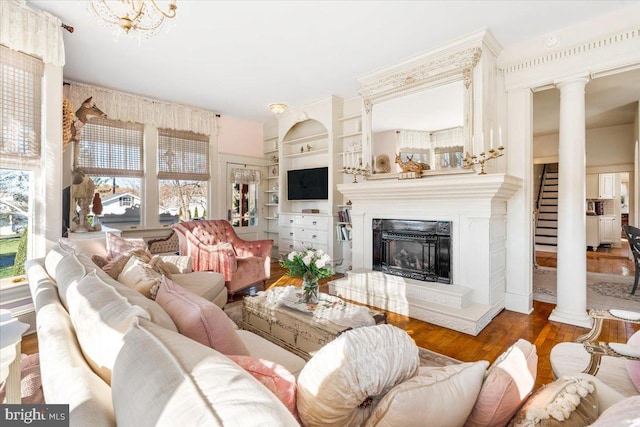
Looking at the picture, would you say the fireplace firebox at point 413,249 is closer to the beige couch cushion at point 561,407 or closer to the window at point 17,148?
the beige couch cushion at point 561,407

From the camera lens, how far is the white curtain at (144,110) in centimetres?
437

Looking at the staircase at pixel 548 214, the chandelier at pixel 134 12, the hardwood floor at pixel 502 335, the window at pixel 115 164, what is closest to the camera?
the hardwood floor at pixel 502 335

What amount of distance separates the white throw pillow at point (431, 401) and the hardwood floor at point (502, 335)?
177 centimetres

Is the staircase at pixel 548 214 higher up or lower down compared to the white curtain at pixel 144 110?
lower down

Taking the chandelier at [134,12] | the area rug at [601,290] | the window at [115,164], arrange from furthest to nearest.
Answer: the window at [115,164]
the area rug at [601,290]
the chandelier at [134,12]

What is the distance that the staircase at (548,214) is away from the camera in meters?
7.57

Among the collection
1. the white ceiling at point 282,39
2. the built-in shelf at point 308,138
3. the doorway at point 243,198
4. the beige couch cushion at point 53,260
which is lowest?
the beige couch cushion at point 53,260

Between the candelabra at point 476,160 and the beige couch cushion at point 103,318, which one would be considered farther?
the candelabra at point 476,160

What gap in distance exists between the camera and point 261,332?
239cm

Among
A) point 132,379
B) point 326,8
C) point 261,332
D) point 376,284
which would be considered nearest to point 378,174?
point 376,284

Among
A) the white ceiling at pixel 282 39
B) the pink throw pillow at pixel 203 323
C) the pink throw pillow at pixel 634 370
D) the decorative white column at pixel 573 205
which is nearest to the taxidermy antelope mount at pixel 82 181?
the white ceiling at pixel 282 39

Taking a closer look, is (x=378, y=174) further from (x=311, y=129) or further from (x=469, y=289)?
(x=311, y=129)

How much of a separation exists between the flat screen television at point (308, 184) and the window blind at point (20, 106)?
12.0 feet

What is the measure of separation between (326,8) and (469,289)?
3062mm
